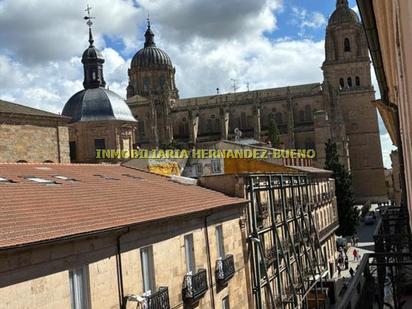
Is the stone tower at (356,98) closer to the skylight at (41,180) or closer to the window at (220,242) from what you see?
the window at (220,242)

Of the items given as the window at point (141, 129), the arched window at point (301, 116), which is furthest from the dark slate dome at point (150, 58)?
the arched window at point (301, 116)

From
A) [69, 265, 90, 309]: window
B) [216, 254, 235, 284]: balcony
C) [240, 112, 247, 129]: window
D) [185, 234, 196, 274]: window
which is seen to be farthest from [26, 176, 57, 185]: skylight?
[240, 112, 247, 129]: window

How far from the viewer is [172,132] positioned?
8456cm

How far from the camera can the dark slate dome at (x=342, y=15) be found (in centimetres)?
8338

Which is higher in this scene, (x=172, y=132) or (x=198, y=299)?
(x=172, y=132)

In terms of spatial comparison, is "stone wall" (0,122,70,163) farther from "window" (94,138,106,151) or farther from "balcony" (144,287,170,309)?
"balcony" (144,287,170,309)

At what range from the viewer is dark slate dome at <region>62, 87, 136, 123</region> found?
44.8 meters

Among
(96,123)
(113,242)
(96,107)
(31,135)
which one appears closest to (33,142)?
(31,135)

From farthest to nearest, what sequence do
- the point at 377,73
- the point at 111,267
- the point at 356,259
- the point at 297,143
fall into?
1. the point at 297,143
2. the point at 356,259
3. the point at 111,267
4. the point at 377,73

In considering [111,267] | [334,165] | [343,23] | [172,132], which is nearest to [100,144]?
[334,165]

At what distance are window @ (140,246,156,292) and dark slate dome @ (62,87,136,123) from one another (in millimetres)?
32270

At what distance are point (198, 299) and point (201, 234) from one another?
1.92m

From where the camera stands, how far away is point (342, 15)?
3305 inches

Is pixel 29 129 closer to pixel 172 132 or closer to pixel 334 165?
pixel 334 165
